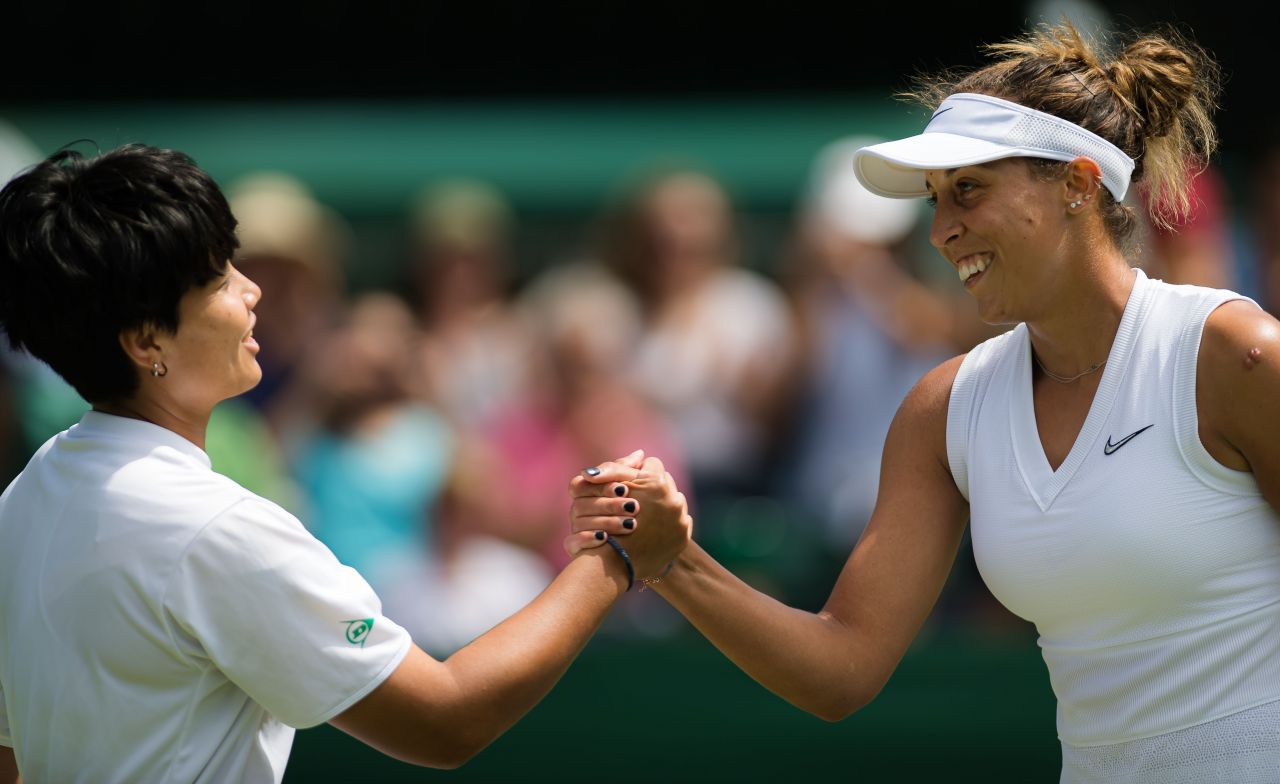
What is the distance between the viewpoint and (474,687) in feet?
7.77

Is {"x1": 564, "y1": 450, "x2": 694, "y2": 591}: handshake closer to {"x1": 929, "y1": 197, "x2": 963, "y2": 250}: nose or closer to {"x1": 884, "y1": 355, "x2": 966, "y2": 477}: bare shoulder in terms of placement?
{"x1": 884, "y1": 355, "x2": 966, "y2": 477}: bare shoulder

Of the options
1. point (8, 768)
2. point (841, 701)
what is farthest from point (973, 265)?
point (8, 768)

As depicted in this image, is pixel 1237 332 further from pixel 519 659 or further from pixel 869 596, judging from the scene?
pixel 519 659

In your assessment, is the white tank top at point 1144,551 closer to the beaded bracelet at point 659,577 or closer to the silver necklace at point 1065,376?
the silver necklace at point 1065,376

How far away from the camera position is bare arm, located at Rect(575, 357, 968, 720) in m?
2.85

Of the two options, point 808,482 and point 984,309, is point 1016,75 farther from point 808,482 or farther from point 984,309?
point 808,482

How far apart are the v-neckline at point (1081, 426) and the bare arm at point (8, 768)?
170 cm

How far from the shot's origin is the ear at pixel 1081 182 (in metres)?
2.64

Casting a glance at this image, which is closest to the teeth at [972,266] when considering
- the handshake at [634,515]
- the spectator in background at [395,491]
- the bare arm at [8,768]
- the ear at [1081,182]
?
the ear at [1081,182]

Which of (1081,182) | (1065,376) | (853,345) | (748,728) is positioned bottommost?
(748,728)

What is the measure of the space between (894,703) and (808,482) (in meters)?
0.97

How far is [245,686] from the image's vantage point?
2.25 meters

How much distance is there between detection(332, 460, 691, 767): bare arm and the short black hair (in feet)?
2.00

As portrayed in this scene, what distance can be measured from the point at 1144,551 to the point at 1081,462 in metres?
0.18
